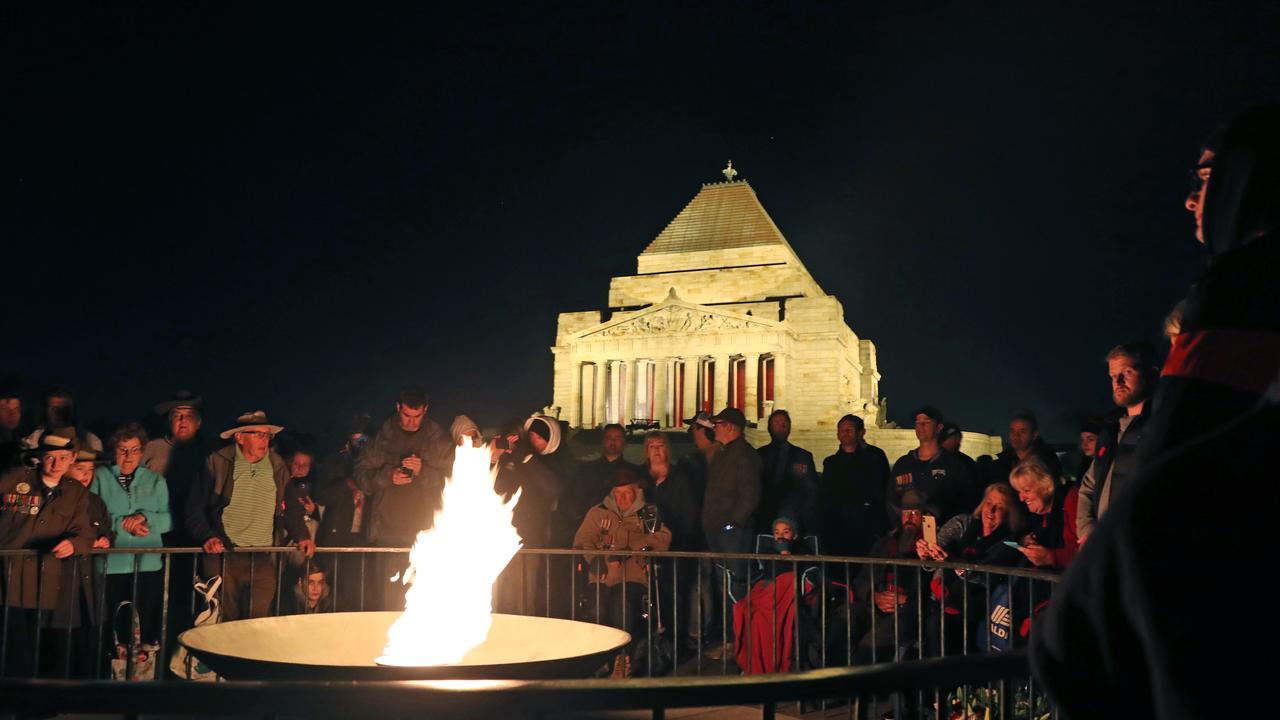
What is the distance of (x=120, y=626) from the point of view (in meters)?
8.97

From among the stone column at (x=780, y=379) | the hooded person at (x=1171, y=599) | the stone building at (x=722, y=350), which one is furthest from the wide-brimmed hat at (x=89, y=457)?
the stone column at (x=780, y=379)

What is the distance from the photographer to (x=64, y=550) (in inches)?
283

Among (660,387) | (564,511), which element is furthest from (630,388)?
(564,511)

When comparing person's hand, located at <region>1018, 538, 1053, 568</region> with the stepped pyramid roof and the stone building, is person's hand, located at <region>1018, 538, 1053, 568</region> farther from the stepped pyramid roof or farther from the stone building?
the stepped pyramid roof

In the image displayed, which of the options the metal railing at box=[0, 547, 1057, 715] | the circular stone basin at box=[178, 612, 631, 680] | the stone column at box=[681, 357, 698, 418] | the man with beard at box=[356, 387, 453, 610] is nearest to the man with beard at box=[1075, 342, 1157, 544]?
the metal railing at box=[0, 547, 1057, 715]

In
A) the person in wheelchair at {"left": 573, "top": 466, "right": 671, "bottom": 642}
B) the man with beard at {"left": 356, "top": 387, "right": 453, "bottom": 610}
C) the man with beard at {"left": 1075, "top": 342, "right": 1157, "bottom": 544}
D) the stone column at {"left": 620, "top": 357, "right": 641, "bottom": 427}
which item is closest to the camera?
the man with beard at {"left": 1075, "top": 342, "right": 1157, "bottom": 544}

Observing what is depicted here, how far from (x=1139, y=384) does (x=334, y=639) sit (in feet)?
17.5

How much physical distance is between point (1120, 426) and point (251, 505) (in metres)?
7.16

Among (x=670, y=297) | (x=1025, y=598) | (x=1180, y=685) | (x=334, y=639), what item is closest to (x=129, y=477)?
(x=334, y=639)

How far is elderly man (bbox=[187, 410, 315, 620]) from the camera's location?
860 centimetres

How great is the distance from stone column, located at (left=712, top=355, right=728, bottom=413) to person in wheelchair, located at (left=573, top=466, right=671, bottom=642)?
38.7m

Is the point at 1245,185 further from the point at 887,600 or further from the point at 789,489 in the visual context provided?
the point at 789,489

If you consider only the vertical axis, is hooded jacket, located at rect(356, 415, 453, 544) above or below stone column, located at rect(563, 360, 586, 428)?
below

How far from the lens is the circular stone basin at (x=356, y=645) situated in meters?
4.50
